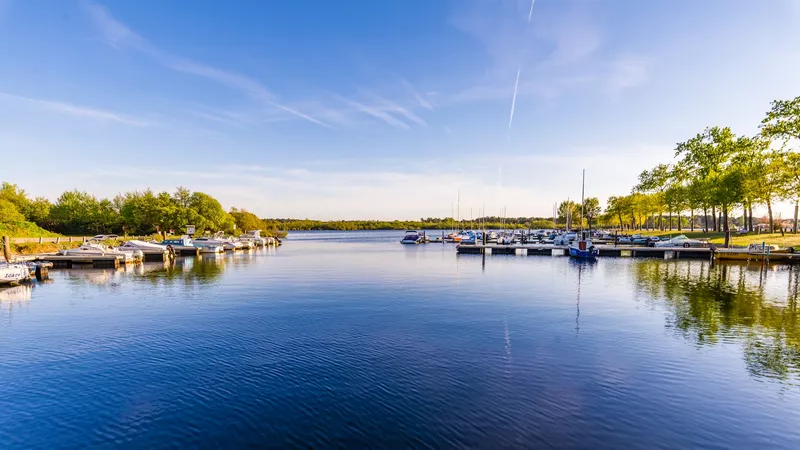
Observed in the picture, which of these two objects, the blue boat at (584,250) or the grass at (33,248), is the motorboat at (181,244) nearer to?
the grass at (33,248)

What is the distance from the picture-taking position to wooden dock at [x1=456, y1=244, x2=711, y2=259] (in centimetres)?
5991

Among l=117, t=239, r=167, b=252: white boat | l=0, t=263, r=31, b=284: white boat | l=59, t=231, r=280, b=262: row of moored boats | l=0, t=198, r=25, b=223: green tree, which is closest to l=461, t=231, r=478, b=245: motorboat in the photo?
l=59, t=231, r=280, b=262: row of moored boats

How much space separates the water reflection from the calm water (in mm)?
160

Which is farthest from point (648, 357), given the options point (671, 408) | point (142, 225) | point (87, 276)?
point (142, 225)

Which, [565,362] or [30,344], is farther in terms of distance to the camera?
[30,344]

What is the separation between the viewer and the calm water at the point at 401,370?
1043 cm

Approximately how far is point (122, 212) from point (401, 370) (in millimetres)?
115133

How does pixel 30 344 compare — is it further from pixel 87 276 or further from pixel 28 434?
pixel 87 276

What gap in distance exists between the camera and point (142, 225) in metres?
104

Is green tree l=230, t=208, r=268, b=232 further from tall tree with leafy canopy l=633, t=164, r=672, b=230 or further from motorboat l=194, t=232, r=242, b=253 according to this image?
tall tree with leafy canopy l=633, t=164, r=672, b=230

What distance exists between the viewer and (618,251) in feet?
209

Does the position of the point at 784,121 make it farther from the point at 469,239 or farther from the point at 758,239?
the point at 469,239

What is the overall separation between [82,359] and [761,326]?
32.8m

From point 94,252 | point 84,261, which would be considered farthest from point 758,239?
point 84,261
